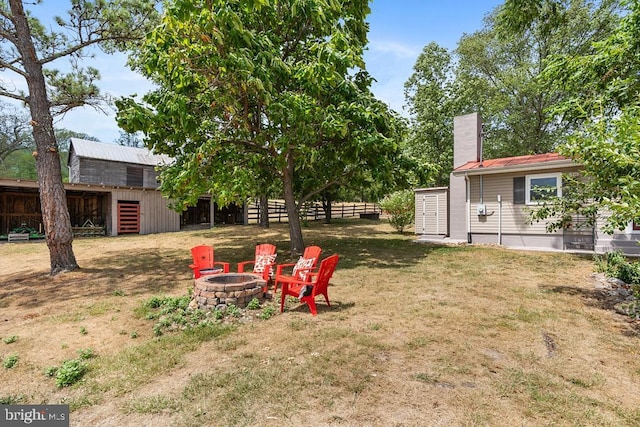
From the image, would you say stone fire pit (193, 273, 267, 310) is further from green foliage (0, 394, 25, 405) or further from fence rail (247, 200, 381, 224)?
fence rail (247, 200, 381, 224)

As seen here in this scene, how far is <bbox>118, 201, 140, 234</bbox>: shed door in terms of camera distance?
17.9m

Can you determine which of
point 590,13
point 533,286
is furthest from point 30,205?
point 590,13

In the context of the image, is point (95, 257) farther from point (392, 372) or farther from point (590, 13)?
point (590, 13)

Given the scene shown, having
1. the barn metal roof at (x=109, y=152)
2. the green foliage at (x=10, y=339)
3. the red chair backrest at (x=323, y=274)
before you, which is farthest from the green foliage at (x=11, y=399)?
the barn metal roof at (x=109, y=152)

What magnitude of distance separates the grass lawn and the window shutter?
4863mm

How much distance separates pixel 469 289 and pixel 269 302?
153 inches

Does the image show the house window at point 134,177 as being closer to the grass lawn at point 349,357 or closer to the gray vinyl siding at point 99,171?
the gray vinyl siding at point 99,171

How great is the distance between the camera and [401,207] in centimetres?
1742

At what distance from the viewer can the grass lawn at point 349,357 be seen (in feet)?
8.43

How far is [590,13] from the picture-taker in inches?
756

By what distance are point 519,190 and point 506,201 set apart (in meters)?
0.55

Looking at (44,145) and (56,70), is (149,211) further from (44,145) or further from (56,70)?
(44,145)

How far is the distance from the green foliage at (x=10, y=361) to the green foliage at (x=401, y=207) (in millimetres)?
15802

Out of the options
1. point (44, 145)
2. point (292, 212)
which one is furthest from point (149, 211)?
point (292, 212)
